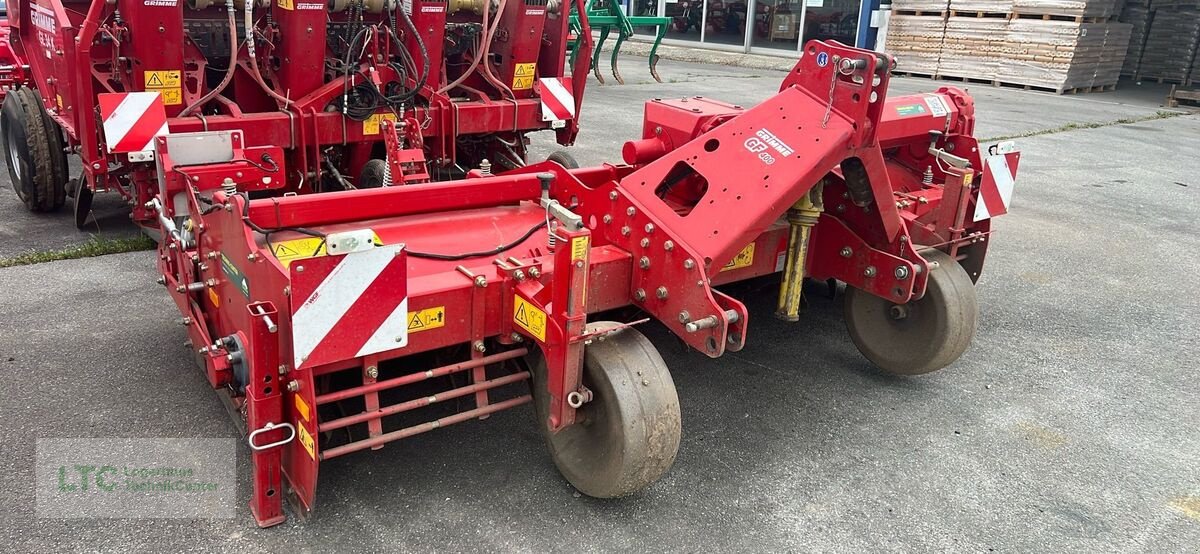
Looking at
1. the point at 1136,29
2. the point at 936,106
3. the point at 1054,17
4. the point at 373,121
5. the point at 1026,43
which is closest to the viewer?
the point at 936,106

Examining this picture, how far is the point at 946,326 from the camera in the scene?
11.3 ft

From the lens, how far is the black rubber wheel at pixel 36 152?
532 cm

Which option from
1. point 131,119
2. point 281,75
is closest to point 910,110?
point 281,75

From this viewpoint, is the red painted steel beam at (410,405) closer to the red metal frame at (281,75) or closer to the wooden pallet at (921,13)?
the red metal frame at (281,75)

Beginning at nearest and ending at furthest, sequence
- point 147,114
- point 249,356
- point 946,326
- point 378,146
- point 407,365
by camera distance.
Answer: point 249,356 → point 407,365 → point 946,326 → point 147,114 → point 378,146

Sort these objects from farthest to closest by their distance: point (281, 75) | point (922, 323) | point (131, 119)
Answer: point (281, 75)
point (131, 119)
point (922, 323)

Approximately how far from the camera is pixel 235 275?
2639 millimetres

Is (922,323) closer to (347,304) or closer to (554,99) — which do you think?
(347,304)

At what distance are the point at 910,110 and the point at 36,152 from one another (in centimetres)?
524

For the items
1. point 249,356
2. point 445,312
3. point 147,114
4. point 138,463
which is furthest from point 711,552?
point 147,114

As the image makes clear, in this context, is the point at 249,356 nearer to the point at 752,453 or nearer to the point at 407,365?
the point at 407,365

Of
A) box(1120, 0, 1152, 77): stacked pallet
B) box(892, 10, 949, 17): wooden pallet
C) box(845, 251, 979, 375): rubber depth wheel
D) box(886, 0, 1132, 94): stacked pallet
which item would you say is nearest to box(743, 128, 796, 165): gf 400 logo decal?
box(845, 251, 979, 375): rubber depth wheel

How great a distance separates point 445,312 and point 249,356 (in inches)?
22.7

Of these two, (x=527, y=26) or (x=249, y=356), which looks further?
(x=527, y=26)
